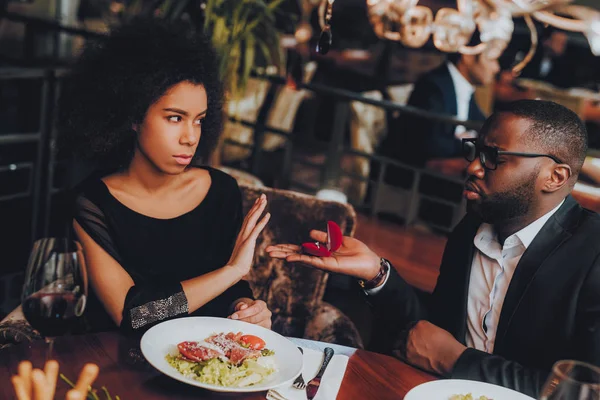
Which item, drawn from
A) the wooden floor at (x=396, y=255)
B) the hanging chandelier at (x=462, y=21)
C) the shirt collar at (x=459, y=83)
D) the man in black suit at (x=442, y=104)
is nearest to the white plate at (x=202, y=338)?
the wooden floor at (x=396, y=255)

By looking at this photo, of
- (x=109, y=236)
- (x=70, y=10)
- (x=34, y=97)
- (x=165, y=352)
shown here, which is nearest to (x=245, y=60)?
(x=34, y=97)

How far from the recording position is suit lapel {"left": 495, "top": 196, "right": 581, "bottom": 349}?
1931mm

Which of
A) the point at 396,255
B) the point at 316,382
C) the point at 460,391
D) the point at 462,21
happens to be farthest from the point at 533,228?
the point at 462,21

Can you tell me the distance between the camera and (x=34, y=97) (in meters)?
4.73

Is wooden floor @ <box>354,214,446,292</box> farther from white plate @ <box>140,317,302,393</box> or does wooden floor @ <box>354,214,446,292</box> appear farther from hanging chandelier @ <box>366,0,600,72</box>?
white plate @ <box>140,317,302,393</box>

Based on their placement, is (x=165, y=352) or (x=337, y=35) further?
(x=337, y=35)

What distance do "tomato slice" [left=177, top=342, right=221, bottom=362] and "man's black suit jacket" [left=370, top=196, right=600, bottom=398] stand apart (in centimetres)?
64

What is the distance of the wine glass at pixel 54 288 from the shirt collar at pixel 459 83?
12.1 ft

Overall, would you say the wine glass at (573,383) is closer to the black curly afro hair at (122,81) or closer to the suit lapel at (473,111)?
the black curly afro hair at (122,81)

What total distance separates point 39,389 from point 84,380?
74 millimetres

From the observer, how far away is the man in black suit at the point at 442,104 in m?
4.70

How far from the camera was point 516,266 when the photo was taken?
196 cm

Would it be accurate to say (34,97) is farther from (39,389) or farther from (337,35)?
(337,35)

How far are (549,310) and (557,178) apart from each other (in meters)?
0.36
